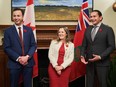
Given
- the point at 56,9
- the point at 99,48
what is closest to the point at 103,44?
the point at 99,48

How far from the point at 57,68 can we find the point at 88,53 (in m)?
0.47

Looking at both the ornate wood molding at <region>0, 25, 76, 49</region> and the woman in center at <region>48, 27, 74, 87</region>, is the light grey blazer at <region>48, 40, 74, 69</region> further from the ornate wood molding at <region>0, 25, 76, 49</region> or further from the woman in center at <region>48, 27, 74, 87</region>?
the ornate wood molding at <region>0, 25, 76, 49</region>

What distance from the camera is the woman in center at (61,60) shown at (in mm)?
3354

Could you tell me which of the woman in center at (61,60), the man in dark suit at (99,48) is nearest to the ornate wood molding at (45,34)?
the woman in center at (61,60)

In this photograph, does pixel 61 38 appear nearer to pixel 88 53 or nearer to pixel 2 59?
pixel 88 53

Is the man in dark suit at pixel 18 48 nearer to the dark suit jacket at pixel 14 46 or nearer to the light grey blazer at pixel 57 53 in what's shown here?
the dark suit jacket at pixel 14 46

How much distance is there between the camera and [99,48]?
3.30m

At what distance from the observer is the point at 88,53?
3.39 metres

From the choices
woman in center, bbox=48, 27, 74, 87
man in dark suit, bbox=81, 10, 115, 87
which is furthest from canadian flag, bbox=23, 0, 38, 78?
man in dark suit, bbox=81, 10, 115, 87

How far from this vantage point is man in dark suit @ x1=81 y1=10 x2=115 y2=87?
3.26 m

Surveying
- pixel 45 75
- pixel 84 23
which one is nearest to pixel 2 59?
pixel 45 75

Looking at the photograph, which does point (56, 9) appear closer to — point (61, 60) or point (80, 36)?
point (80, 36)

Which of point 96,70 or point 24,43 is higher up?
point 24,43

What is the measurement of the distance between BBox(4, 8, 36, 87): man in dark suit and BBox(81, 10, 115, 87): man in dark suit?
0.75 meters
